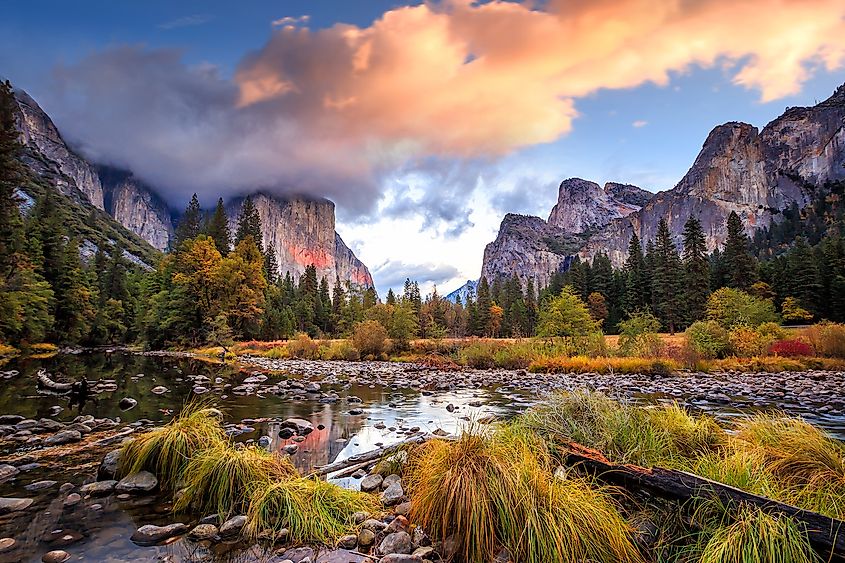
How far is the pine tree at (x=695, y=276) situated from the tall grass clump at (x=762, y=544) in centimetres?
6704

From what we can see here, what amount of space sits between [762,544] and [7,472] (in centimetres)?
968

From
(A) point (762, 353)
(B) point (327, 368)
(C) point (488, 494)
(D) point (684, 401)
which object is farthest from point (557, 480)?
Result: (A) point (762, 353)

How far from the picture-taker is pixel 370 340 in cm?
3706

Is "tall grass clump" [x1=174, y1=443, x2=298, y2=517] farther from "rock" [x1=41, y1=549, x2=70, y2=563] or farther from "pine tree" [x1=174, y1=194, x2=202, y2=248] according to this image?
"pine tree" [x1=174, y1=194, x2=202, y2=248]

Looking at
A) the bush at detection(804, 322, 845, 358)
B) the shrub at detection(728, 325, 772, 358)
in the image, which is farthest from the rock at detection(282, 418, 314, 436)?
the bush at detection(804, 322, 845, 358)

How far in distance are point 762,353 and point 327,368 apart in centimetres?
2812

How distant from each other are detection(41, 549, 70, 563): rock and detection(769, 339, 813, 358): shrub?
3402 centimetres

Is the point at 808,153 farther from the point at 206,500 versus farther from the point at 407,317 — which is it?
the point at 206,500

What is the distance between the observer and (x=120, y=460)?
255 inches

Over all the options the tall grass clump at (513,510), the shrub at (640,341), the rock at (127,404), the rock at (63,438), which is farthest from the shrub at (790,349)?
the rock at (63,438)

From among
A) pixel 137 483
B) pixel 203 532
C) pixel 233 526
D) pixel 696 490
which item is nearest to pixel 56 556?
pixel 203 532

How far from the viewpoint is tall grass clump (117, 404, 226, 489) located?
614 cm

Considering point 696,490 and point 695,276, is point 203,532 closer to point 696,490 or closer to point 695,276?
point 696,490

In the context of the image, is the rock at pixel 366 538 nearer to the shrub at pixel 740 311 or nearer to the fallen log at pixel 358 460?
the fallen log at pixel 358 460
